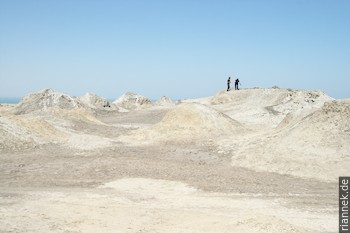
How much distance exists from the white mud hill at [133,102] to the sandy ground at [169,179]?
98.6 ft

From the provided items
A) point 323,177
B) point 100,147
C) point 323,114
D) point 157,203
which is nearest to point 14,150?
point 100,147

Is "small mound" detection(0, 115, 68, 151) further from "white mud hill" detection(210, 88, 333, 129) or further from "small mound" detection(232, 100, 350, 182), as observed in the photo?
"white mud hill" detection(210, 88, 333, 129)

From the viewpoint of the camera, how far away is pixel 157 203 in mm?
12578

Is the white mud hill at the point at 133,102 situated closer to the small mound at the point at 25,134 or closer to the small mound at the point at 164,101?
the small mound at the point at 164,101

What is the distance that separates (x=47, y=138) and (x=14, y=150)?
3.43 meters

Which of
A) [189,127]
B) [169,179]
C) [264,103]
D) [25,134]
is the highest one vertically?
[264,103]

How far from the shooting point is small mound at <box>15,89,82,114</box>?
1657 inches

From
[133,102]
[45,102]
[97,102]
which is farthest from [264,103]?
[45,102]

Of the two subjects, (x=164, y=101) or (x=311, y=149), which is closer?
(x=311, y=149)

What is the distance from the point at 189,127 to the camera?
2805 cm

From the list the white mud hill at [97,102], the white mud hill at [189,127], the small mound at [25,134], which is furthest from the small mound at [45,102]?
the white mud hill at [189,127]

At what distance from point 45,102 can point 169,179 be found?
30811 millimetres

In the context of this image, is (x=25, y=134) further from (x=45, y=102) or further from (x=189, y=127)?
(x=45, y=102)

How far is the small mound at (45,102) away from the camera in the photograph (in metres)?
42.1
